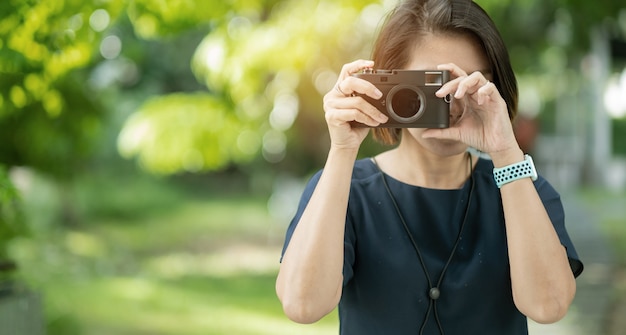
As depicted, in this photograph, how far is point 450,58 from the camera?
1764mm

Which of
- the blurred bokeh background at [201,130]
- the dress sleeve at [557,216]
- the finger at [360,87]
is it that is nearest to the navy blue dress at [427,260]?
the dress sleeve at [557,216]

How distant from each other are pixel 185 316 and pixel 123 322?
1.81 feet

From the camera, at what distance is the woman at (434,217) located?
67.2 inches

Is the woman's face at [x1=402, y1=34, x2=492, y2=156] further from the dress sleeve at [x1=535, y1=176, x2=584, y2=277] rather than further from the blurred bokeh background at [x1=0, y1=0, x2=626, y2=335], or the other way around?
the blurred bokeh background at [x1=0, y1=0, x2=626, y2=335]

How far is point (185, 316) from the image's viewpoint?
26.1ft

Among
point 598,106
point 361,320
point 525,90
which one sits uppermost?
point 525,90

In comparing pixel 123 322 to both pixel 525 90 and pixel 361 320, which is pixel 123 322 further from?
pixel 525 90

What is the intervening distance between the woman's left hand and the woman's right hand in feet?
0.39

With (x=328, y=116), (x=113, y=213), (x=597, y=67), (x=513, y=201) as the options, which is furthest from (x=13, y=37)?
(x=113, y=213)

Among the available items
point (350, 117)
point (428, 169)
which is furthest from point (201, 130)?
point (350, 117)

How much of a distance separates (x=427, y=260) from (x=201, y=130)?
250 inches

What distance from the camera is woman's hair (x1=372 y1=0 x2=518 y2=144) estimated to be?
5.74 ft

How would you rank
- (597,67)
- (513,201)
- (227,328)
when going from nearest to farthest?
(513,201), (227,328), (597,67)

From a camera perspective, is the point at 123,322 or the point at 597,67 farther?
the point at 597,67
